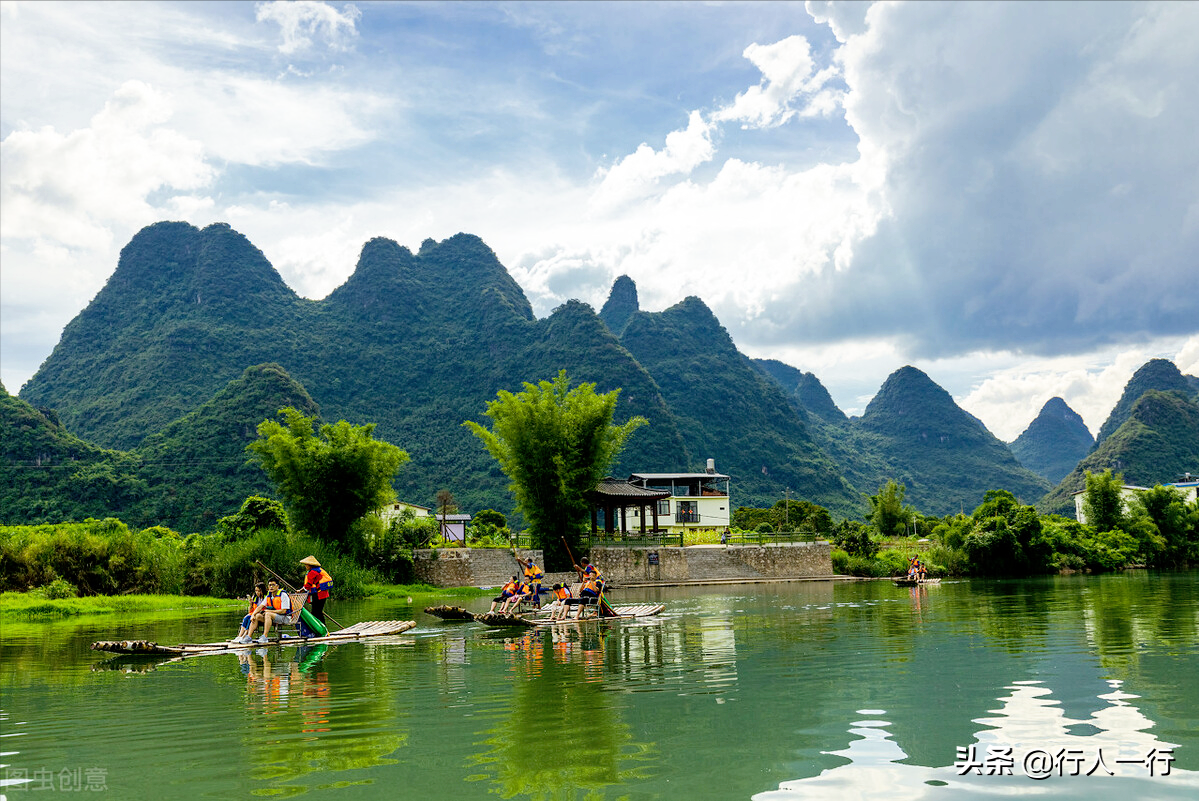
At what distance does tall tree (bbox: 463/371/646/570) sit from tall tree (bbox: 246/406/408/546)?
15.9 ft

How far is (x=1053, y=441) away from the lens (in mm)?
187500

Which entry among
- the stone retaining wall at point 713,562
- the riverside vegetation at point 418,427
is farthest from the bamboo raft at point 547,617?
the stone retaining wall at point 713,562

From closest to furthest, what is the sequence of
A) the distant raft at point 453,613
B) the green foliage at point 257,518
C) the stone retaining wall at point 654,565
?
1. the distant raft at point 453,613
2. the green foliage at point 257,518
3. the stone retaining wall at point 654,565

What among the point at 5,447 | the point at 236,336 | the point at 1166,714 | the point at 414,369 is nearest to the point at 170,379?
the point at 236,336

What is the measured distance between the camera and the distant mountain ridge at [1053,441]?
183m

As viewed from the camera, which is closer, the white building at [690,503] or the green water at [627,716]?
the green water at [627,716]

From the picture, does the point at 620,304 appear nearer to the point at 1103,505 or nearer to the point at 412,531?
the point at 1103,505

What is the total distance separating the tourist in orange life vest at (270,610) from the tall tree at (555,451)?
61.4ft

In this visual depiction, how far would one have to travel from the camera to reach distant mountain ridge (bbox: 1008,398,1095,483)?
600 ft

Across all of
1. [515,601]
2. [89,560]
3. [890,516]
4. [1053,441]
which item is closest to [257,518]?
[89,560]

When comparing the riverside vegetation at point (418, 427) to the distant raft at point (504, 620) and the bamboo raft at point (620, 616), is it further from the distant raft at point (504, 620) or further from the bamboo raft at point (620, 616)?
the bamboo raft at point (620, 616)

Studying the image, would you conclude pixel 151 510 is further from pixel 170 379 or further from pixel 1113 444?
pixel 1113 444

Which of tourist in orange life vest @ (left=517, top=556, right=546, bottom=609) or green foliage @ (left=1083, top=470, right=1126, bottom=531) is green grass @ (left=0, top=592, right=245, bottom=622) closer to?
tourist in orange life vest @ (left=517, top=556, right=546, bottom=609)

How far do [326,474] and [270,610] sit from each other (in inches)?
639
